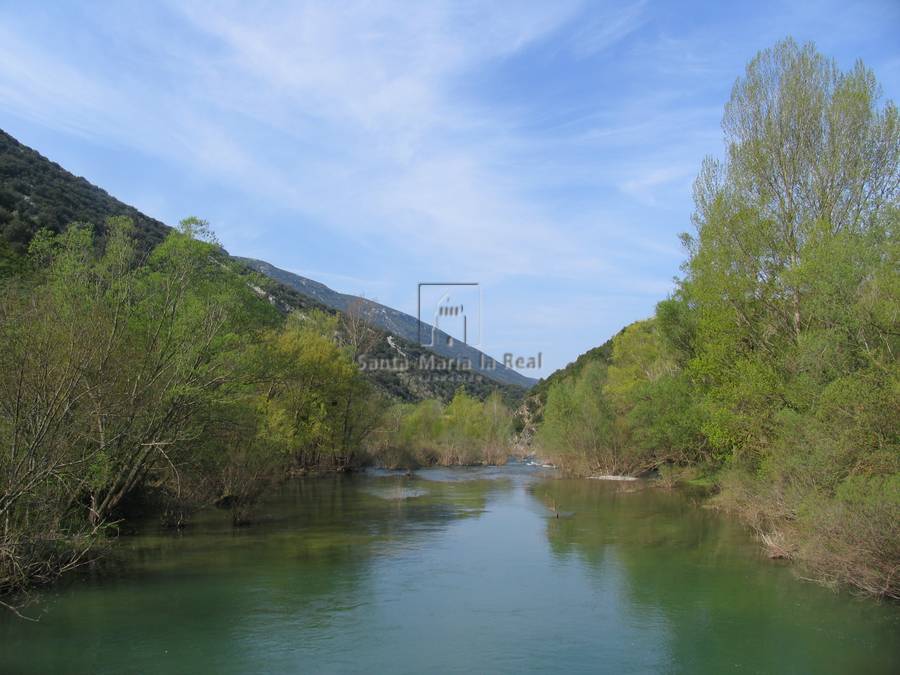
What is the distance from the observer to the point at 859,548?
1334 cm

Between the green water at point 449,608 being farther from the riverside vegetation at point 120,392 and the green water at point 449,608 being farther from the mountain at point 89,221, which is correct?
the mountain at point 89,221

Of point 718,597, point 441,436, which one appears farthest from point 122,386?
A: point 441,436

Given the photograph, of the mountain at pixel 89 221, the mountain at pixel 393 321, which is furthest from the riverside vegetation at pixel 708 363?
the mountain at pixel 393 321

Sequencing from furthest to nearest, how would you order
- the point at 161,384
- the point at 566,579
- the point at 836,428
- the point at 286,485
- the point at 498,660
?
1. the point at 286,485
2. the point at 161,384
3. the point at 566,579
4. the point at 836,428
5. the point at 498,660

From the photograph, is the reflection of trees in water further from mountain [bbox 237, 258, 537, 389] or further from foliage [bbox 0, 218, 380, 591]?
Result: mountain [bbox 237, 258, 537, 389]

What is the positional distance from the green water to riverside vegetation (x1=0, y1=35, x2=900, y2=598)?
1.21 metres

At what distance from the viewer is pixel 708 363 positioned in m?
23.2

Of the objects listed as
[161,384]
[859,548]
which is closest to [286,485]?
[161,384]

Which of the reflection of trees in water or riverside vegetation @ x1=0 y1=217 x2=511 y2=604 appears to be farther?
riverside vegetation @ x1=0 y1=217 x2=511 y2=604

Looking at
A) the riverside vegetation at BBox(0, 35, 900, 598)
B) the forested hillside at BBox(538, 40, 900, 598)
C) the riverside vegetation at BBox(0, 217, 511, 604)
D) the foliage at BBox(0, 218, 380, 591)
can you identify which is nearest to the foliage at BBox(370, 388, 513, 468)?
the riverside vegetation at BBox(0, 35, 900, 598)

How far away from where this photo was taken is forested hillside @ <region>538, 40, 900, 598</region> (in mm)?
13984

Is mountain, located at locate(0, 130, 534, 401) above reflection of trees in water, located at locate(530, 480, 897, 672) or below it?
above

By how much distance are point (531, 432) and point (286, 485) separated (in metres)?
55.6

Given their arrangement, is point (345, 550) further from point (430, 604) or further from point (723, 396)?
point (723, 396)
